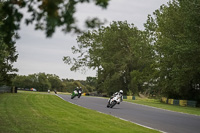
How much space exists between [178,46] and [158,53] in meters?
15.6

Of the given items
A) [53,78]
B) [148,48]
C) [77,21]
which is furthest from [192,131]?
[53,78]

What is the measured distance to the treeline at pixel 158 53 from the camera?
36.6 metres

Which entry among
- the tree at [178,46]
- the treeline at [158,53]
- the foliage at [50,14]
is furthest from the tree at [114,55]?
the foliage at [50,14]

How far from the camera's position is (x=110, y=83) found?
7669 cm

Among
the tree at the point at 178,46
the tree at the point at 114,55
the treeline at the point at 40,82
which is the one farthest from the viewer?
the treeline at the point at 40,82

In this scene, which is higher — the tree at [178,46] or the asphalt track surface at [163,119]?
the tree at [178,46]

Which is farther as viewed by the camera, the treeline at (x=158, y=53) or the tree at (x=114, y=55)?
the tree at (x=114, y=55)

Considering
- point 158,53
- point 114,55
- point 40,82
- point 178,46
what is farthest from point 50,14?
point 40,82

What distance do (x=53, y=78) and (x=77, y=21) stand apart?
589ft

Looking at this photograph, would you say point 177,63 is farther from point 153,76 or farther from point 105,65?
point 105,65

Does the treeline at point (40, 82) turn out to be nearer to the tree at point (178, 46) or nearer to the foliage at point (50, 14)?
the tree at point (178, 46)

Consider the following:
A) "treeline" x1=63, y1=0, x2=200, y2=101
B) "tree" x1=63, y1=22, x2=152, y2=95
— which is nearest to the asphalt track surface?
"treeline" x1=63, y1=0, x2=200, y2=101

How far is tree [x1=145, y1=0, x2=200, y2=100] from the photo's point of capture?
117ft

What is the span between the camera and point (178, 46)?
35.9 m
